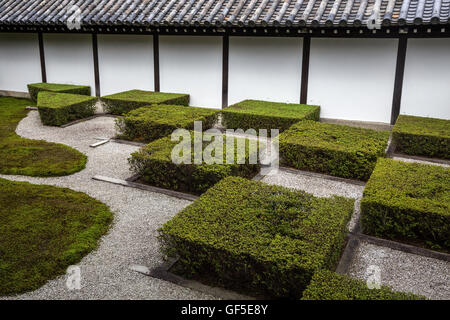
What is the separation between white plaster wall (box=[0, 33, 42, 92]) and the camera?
17.8 meters

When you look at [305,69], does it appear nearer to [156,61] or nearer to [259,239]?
[156,61]

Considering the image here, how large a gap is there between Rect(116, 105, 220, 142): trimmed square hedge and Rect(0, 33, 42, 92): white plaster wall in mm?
8683

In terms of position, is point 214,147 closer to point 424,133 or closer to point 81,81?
point 424,133

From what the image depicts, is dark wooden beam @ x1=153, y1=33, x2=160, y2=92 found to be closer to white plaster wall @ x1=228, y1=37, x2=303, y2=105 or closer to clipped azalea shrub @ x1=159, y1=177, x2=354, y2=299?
white plaster wall @ x1=228, y1=37, x2=303, y2=105

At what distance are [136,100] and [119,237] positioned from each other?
26.5ft

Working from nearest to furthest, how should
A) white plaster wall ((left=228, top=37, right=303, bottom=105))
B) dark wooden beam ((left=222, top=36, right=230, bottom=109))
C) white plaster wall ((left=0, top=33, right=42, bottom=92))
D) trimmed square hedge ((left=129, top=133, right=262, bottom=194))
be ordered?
trimmed square hedge ((left=129, top=133, right=262, bottom=194)) → white plaster wall ((left=228, top=37, right=303, bottom=105)) → dark wooden beam ((left=222, top=36, right=230, bottom=109)) → white plaster wall ((left=0, top=33, right=42, bottom=92))

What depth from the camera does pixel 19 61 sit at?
715 inches

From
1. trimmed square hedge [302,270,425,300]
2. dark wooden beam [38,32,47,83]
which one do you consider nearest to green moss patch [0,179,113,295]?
trimmed square hedge [302,270,425,300]

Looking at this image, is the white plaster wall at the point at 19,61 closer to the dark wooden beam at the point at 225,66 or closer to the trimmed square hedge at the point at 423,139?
the dark wooden beam at the point at 225,66

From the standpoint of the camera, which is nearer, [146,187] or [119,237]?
[119,237]

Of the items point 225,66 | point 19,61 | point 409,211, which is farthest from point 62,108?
point 409,211

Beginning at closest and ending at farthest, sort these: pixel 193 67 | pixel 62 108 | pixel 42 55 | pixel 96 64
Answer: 1. pixel 62 108
2. pixel 193 67
3. pixel 96 64
4. pixel 42 55

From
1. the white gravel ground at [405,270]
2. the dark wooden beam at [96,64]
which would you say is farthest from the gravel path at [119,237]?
the dark wooden beam at [96,64]

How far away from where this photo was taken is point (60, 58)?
56.6ft
